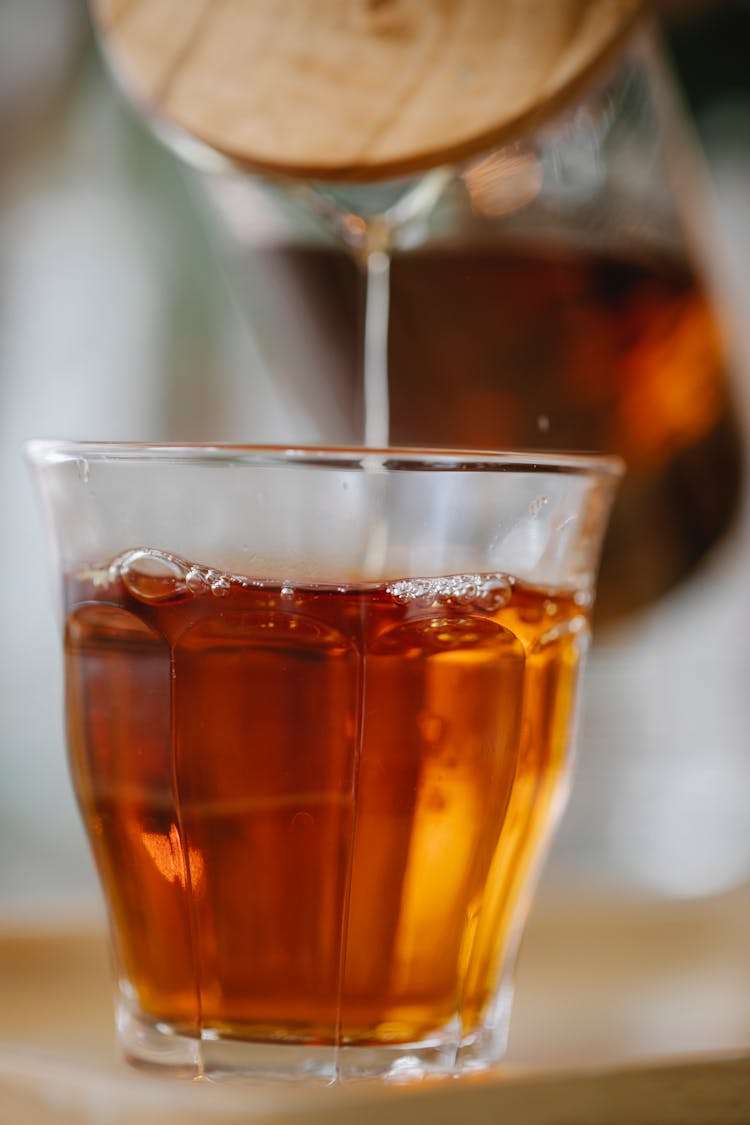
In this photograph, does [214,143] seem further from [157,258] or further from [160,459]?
[157,258]

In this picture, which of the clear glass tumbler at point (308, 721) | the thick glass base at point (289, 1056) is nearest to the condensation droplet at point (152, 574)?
the clear glass tumbler at point (308, 721)

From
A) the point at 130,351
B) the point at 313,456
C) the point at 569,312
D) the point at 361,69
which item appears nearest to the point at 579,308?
the point at 569,312

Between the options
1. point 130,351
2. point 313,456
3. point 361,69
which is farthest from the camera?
point 130,351

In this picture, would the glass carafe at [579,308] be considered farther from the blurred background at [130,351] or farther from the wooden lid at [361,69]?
the blurred background at [130,351]

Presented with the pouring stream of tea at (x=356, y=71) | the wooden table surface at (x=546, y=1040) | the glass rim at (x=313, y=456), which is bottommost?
the wooden table surface at (x=546, y=1040)

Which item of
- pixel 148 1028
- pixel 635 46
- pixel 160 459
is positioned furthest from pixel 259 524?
pixel 635 46

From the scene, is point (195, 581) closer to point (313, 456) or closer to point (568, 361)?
point (313, 456)
